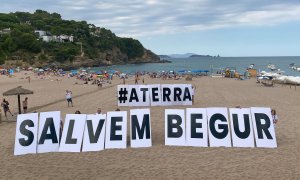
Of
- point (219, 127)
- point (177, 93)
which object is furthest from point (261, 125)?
point (177, 93)

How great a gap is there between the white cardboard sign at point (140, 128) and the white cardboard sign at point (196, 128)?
4.42 feet

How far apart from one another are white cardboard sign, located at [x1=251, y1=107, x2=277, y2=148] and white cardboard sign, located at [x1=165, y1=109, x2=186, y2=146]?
2.44 meters

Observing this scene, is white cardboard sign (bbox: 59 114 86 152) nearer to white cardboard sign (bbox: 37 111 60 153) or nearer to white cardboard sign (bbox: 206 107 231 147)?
white cardboard sign (bbox: 37 111 60 153)

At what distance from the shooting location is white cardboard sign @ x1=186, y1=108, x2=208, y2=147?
1302 cm

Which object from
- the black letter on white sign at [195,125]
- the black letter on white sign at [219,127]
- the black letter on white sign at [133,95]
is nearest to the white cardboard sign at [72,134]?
the black letter on white sign at [195,125]

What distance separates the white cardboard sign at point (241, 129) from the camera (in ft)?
42.7

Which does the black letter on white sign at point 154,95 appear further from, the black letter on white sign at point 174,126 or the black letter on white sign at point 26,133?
the black letter on white sign at point 26,133

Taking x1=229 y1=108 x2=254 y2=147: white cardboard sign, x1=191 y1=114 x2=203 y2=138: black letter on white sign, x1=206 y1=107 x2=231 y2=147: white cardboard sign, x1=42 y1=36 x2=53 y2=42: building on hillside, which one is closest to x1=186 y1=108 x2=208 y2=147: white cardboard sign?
x1=191 y1=114 x2=203 y2=138: black letter on white sign

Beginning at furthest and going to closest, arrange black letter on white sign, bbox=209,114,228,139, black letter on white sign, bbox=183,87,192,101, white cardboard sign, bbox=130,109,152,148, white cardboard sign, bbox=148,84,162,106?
black letter on white sign, bbox=183,87,192,101, white cardboard sign, bbox=148,84,162,106, white cardboard sign, bbox=130,109,152,148, black letter on white sign, bbox=209,114,228,139

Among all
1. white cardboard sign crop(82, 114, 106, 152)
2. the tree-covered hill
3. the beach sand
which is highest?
the tree-covered hill

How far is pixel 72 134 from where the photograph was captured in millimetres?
12836

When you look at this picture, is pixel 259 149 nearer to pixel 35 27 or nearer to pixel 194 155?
pixel 194 155

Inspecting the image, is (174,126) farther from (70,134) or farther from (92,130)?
(70,134)

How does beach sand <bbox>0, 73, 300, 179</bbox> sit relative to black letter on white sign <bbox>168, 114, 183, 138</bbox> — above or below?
below
